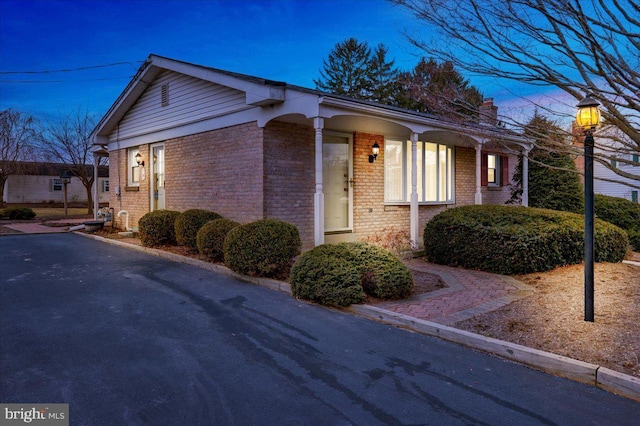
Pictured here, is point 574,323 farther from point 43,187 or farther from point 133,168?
point 43,187

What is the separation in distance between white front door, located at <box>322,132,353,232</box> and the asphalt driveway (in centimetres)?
435

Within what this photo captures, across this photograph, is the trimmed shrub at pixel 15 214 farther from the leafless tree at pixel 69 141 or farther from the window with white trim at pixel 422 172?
the window with white trim at pixel 422 172

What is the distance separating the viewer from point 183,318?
16.5ft

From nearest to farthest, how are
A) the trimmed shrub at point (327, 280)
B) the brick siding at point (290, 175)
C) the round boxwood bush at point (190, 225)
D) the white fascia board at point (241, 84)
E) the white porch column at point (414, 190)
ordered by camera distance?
1. the trimmed shrub at point (327, 280)
2. the white fascia board at point (241, 84)
3. the brick siding at point (290, 175)
4. the round boxwood bush at point (190, 225)
5. the white porch column at point (414, 190)

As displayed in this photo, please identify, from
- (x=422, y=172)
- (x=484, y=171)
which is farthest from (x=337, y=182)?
(x=484, y=171)

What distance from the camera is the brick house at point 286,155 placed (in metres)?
8.58

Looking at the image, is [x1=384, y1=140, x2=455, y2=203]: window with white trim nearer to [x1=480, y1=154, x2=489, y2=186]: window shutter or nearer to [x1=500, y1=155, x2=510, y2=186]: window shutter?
[x1=480, y1=154, x2=489, y2=186]: window shutter

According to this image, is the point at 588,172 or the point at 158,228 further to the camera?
the point at 158,228

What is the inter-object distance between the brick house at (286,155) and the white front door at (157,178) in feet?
0.10

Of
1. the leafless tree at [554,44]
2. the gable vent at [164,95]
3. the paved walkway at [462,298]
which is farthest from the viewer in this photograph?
the gable vent at [164,95]

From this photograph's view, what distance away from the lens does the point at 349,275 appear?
5641 mm

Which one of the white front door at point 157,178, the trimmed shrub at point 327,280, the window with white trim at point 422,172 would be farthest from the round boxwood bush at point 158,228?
the window with white trim at point 422,172

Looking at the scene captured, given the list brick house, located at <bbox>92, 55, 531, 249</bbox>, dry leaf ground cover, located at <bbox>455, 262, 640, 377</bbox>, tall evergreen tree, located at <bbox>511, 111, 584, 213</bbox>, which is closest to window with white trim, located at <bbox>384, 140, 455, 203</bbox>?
brick house, located at <bbox>92, 55, 531, 249</bbox>

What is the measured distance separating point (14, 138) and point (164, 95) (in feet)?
65.3
